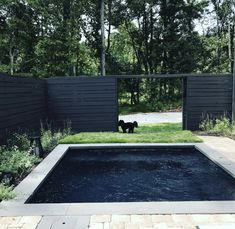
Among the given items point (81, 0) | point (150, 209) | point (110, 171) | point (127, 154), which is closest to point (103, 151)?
point (127, 154)

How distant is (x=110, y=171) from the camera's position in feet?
23.2

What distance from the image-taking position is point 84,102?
11984mm

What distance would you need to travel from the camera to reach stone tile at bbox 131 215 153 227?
12.0 feet

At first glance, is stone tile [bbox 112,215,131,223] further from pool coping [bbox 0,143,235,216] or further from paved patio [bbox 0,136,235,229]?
pool coping [bbox 0,143,235,216]

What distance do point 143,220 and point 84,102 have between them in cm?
851

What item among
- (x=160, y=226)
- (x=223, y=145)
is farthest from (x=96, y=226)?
(x=223, y=145)

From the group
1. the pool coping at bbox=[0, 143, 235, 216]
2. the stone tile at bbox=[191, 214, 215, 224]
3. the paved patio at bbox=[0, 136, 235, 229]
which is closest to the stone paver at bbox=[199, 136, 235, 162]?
the pool coping at bbox=[0, 143, 235, 216]

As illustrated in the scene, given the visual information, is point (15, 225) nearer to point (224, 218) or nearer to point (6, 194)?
point (6, 194)

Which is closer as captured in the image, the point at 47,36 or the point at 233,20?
the point at 47,36

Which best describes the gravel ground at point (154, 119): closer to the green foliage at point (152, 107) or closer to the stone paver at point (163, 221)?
the green foliage at point (152, 107)

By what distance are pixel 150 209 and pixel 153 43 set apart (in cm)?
2256

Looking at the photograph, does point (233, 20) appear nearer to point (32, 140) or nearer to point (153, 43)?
point (153, 43)

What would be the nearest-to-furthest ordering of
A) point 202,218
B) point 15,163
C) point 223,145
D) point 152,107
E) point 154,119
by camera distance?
point 202,218 < point 15,163 < point 223,145 < point 154,119 < point 152,107

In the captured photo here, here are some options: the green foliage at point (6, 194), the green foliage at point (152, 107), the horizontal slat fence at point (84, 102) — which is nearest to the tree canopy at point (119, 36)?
the green foliage at point (152, 107)
